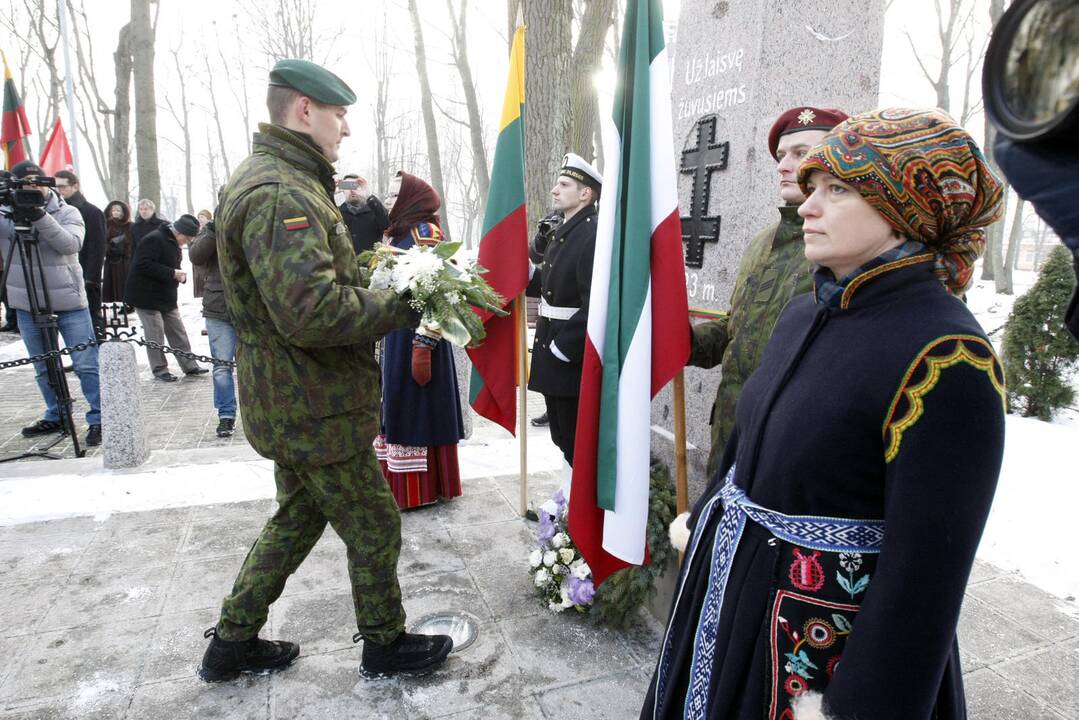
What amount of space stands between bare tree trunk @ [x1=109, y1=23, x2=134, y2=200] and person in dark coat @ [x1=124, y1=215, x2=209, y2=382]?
24.5ft

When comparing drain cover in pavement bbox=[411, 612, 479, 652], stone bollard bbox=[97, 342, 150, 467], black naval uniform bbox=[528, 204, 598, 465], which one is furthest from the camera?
stone bollard bbox=[97, 342, 150, 467]

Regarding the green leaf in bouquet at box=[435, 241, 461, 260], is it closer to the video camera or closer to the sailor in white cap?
Answer: the sailor in white cap

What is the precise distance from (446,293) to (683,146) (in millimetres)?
1510

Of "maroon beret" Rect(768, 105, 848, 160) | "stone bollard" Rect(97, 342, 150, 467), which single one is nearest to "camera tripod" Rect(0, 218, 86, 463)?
"stone bollard" Rect(97, 342, 150, 467)

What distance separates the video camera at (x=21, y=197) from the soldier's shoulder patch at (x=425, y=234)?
327 centimetres

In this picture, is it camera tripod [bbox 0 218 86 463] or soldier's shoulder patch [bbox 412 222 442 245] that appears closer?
soldier's shoulder patch [bbox 412 222 442 245]

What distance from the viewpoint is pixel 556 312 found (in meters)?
3.44

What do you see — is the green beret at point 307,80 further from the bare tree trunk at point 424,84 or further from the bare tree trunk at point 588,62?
the bare tree trunk at point 424,84

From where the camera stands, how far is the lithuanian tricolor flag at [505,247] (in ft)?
11.6

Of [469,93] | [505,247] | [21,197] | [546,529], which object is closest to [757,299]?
[505,247]

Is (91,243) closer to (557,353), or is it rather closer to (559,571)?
(557,353)

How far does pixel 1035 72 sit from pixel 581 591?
2.82 meters

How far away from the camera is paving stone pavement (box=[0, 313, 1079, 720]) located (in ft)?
8.39

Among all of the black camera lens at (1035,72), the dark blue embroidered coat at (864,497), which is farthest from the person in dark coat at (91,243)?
the black camera lens at (1035,72)
